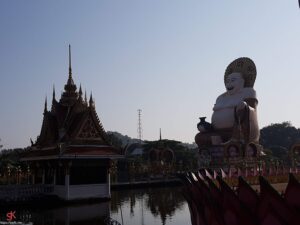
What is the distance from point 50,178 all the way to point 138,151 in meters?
76.1

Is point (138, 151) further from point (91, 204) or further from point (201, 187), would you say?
point (201, 187)

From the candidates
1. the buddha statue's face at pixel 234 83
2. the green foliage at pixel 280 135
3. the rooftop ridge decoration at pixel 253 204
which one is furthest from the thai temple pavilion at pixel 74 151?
the green foliage at pixel 280 135

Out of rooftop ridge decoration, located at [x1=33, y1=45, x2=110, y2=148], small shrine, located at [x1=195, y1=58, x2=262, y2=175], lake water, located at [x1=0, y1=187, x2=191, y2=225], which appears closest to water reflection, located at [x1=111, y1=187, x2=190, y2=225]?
lake water, located at [x1=0, y1=187, x2=191, y2=225]

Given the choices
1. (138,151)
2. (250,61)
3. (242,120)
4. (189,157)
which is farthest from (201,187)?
(138,151)

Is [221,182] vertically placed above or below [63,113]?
below

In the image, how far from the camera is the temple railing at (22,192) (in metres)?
24.0

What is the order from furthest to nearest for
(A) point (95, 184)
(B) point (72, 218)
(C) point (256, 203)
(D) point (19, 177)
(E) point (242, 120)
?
(E) point (242, 120), (D) point (19, 177), (A) point (95, 184), (B) point (72, 218), (C) point (256, 203)

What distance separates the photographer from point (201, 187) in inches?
349

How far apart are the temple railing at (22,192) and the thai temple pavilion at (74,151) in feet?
2.72

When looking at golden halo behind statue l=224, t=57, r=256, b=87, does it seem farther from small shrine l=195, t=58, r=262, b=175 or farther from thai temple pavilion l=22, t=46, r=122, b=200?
thai temple pavilion l=22, t=46, r=122, b=200

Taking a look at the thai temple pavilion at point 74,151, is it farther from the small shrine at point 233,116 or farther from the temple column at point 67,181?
the small shrine at point 233,116

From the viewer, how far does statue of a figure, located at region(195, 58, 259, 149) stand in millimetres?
42219

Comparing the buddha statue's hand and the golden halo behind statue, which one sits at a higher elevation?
the golden halo behind statue

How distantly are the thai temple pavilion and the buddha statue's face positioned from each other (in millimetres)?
21918
